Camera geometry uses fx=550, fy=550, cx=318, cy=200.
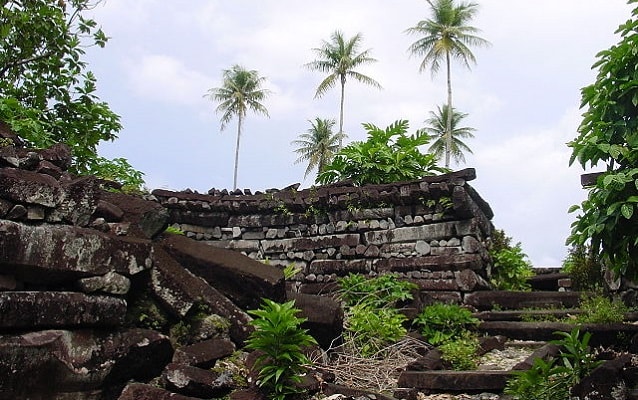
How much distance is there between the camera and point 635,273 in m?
5.45

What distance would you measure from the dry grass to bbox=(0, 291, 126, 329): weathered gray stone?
2.33 m

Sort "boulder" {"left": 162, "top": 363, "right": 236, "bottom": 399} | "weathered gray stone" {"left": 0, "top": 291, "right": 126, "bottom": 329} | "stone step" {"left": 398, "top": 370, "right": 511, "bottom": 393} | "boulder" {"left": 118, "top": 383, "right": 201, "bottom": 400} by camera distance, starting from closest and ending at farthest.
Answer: "weathered gray stone" {"left": 0, "top": 291, "right": 126, "bottom": 329}, "boulder" {"left": 118, "top": 383, "right": 201, "bottom": 400}, "boulder" {"left": 162, "top": 363, "right": 236, "bottom": 399}, "stone step" {"left": 398, "top": 370, "right": 511, "bottom": 393}

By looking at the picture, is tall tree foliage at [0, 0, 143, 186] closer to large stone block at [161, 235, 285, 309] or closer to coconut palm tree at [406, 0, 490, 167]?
large stone block at [161, 235, 285, 309]

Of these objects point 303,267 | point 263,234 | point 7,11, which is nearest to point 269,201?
point 263,234

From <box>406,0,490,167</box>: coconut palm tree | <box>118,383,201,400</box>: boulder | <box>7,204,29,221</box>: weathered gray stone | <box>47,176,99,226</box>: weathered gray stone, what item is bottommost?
<box>118,383,201,400</box>: boulder

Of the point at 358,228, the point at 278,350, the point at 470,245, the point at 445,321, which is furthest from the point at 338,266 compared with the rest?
the point at 278,350

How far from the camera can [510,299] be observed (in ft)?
30.1

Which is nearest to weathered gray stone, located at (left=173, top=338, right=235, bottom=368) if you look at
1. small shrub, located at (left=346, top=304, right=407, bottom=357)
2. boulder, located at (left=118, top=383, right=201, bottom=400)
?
boulder, located at (left=118, top=383, right=201, bottom=400)

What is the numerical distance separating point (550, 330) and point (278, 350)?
14.6ft

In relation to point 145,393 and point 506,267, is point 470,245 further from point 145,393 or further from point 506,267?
point 145,393

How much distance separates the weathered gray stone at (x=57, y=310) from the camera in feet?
13.7

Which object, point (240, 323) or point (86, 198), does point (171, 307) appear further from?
point (86, 198)

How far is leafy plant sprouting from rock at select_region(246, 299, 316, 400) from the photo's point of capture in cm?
483

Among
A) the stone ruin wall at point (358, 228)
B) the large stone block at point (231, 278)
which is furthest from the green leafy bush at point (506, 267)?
the large stone block at point (231, 278)
